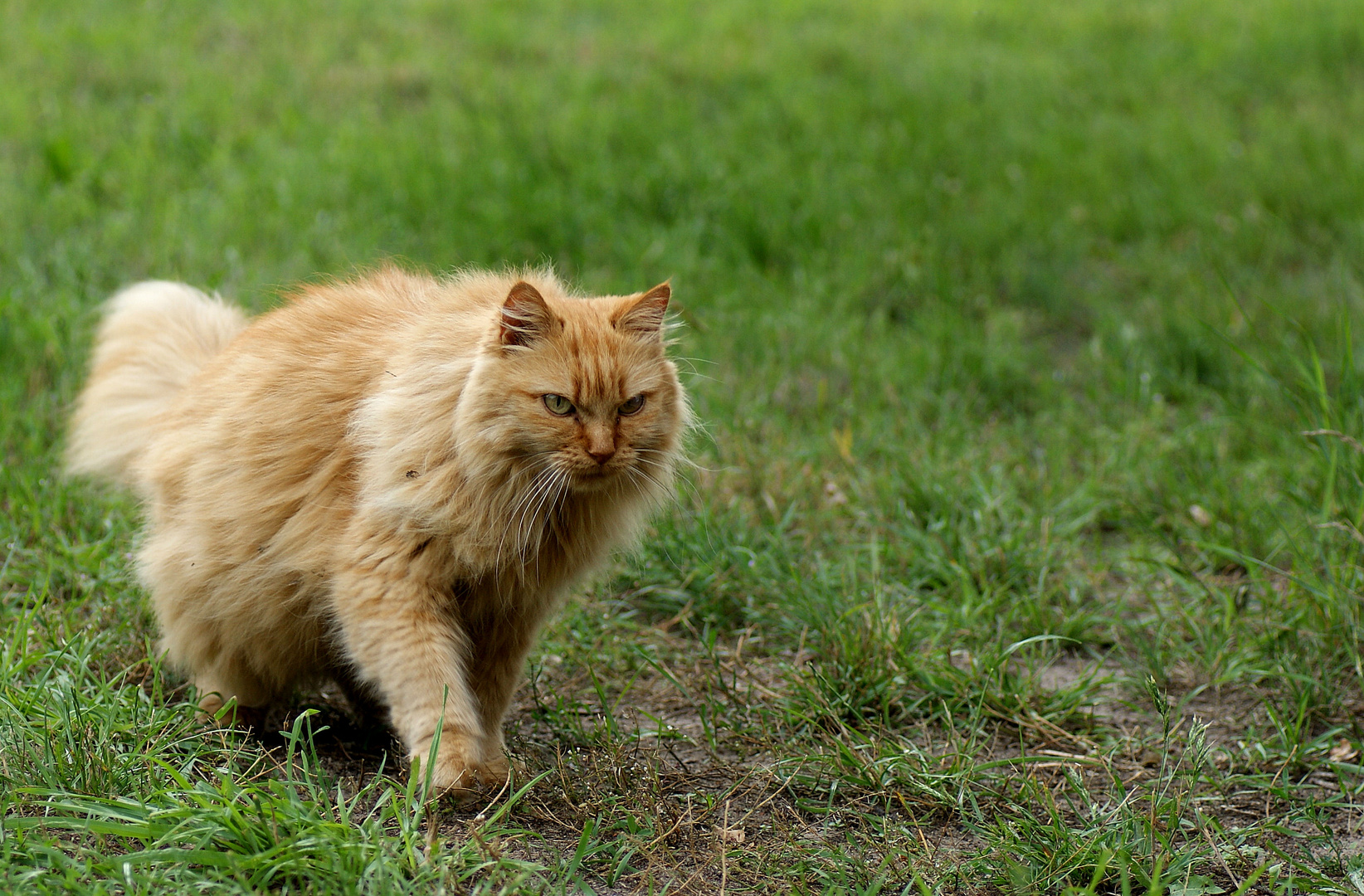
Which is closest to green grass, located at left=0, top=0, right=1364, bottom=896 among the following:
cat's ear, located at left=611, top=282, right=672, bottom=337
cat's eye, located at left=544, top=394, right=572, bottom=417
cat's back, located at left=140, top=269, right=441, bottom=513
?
cat's back, located at left=140, top=269, right=441, bottom=513

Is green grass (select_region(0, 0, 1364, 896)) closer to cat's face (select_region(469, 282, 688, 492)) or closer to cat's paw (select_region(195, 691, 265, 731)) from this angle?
cat's paw (select_region(195, 691, 265, 731))

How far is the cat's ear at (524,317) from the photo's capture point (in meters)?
2.56

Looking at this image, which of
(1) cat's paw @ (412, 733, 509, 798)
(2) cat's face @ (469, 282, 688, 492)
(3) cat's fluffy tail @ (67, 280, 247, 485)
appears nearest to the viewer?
(1) cat's paw @ (412, 733, 509, 798)

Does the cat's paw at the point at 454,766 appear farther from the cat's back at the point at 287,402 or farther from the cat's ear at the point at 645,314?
the cat's ear at the point at 645,314

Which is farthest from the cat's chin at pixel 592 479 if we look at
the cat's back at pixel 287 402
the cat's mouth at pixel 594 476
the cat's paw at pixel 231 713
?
the cat's paw at pixel 231 713

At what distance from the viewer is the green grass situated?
2.51 m

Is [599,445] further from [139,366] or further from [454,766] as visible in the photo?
[139,366]

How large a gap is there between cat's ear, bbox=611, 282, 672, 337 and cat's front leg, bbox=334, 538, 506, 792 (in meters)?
0.76

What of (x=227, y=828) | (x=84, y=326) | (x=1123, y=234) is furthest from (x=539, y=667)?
(x=1123, y=234)

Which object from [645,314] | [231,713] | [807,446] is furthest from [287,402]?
[807,446]

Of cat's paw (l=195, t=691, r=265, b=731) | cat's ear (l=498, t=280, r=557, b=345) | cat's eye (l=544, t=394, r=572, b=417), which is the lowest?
cat's paw (l=195, t=691, r=265, b=731)

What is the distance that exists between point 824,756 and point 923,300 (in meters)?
3.37

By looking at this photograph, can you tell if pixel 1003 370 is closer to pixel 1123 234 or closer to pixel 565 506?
pixel 1123 234

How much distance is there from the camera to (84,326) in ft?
15.5
